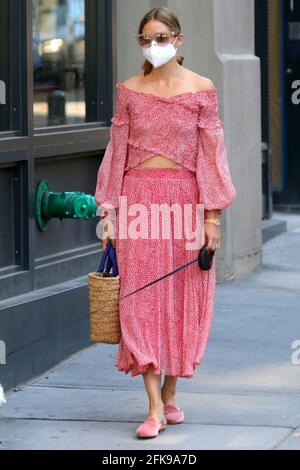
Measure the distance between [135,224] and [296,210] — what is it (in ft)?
26.9

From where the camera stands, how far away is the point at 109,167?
260 inches

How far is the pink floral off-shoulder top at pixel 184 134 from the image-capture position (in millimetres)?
6445

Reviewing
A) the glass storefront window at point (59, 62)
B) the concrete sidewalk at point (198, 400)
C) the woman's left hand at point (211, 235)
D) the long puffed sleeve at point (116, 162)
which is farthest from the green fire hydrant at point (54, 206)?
the woman's left hand at point (211, 235)

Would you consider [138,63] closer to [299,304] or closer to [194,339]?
[299,304]

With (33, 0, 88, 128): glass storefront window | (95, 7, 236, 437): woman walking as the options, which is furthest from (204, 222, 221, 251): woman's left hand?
(33, 0, 88, 128): glass storefront window

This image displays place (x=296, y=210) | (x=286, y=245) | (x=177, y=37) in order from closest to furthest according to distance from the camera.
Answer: (x=177, y=37) < (x=286, y=245) < (x=296, y=210)

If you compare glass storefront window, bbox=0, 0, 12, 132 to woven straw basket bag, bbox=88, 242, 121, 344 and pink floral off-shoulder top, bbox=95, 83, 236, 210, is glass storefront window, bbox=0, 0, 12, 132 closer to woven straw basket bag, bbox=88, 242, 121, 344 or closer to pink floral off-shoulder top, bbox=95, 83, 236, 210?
pink floral off-shoulder top, bbox=95, 83, 236, 210

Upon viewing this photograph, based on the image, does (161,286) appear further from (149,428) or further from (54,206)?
(54,206)

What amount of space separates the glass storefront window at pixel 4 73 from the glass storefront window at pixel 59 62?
1.28 feet

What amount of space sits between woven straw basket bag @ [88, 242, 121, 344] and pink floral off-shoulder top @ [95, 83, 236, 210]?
16.6 inches

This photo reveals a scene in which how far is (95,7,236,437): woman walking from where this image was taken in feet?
21.2
